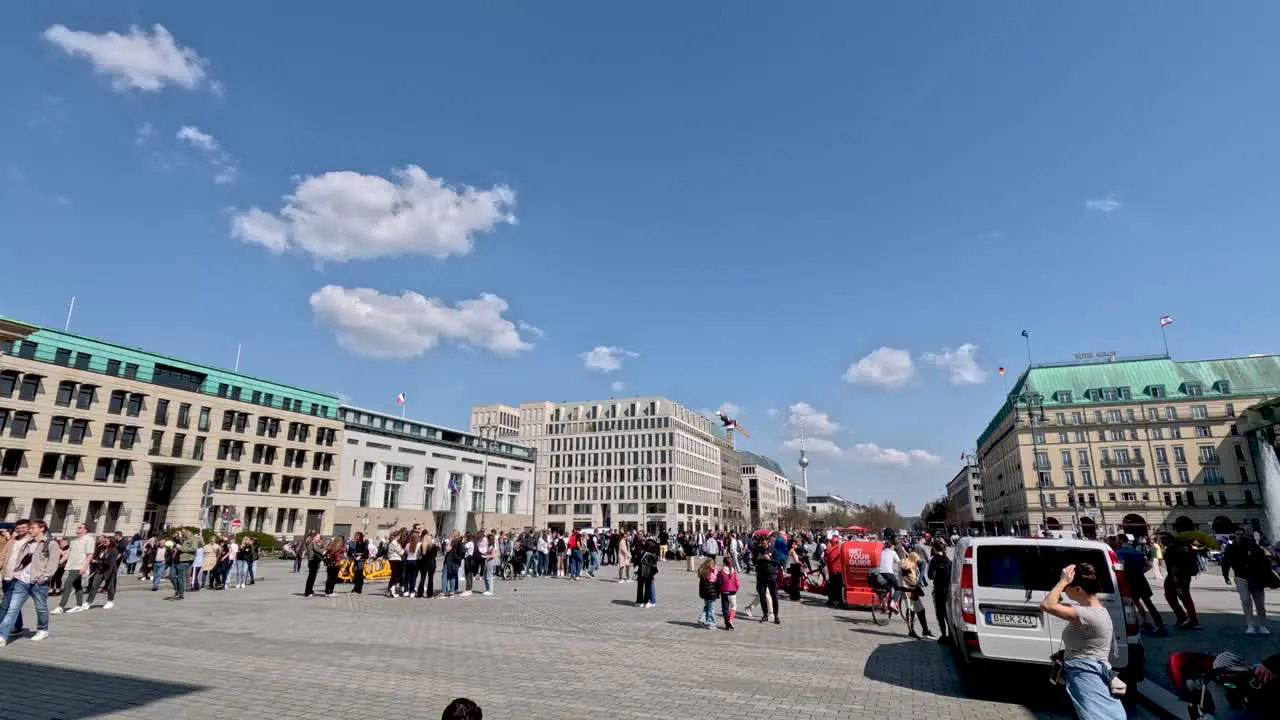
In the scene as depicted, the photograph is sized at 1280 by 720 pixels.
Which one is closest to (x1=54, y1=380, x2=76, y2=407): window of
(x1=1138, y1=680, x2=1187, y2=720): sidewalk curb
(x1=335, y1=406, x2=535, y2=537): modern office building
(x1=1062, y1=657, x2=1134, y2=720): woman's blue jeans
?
(x1=335, y1=406, x2=535, y2=537): modern office building

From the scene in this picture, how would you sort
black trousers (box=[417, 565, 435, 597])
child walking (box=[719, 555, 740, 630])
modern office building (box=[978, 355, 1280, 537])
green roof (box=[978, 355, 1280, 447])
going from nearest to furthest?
child walking (box=[719, 555, 740, 630]) → black trousers (box=[417, 565, 435, 597]) → modern office building (box=[978, 355, 1280, 537]) → green roof (box=[978, 355, 1280, 447])

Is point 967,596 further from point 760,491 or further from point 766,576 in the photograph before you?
point 760,491

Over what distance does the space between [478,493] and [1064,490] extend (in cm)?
8017

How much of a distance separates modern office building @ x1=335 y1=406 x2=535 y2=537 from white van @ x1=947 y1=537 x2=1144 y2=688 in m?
63.9

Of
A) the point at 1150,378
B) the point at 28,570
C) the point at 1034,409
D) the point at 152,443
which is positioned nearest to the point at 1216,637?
the point at 28,570

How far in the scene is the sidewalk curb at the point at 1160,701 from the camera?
7.34 metres

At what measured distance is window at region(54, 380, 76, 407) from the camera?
53500mm

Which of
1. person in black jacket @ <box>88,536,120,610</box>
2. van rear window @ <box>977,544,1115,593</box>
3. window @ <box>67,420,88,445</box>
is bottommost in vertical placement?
person in black jacket @ <box>88,536,120,610</box>

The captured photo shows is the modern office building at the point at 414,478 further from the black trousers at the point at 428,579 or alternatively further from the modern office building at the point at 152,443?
the black trousers at the point at 428,579

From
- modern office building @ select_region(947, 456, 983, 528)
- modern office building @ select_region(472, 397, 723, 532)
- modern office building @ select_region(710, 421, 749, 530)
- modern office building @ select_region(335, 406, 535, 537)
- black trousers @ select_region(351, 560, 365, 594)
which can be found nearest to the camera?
black trousers @ select_region(351, 560, 365, 594)

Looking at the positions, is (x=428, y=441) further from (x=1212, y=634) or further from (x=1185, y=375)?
(x=1185, y=375)

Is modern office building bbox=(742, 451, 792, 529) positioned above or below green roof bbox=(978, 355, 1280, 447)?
below

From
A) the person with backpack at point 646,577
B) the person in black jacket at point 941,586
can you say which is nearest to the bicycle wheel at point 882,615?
the person in black jacket at point 941,586

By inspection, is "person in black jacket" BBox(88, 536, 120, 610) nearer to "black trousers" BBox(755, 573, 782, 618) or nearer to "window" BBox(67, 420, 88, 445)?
"black trousers" BBox(755, 573, 782, 618)
